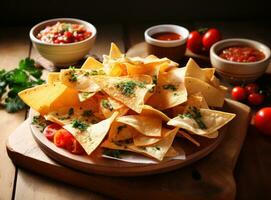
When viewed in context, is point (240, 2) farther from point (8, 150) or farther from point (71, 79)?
point (8, 150)

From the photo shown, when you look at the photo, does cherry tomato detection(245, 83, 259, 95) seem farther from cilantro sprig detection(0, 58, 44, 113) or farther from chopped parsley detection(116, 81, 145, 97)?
cilantro sprig detection(0, 58, 44, 113)

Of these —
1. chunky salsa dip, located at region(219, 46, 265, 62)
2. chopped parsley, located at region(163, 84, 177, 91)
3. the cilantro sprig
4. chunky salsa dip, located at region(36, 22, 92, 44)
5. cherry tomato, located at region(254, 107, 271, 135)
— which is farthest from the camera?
chunky salsa dip, located at region(36, 22, 92, 44)

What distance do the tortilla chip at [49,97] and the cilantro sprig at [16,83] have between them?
0.29 m

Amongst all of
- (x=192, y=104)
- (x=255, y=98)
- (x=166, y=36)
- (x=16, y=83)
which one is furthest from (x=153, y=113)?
(x=166, y=36)

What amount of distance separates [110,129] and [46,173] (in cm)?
28

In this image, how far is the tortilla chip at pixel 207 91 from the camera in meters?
1.60

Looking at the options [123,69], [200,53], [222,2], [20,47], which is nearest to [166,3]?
[222,2]

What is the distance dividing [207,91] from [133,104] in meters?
0.32

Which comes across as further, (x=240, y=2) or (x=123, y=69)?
(x=240, y=2)

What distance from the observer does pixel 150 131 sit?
1.43 meters

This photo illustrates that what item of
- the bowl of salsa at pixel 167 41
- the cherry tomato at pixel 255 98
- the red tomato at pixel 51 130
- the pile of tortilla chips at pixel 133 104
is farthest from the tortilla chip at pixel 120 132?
the bowl of salsa at pixel 167 41

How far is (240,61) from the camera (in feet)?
6.61

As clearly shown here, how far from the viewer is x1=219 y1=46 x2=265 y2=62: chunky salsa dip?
6.64ft

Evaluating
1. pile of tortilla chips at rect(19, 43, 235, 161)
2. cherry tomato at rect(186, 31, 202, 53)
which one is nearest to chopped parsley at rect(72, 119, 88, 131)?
pile of tortilla chips at rect(19, 43, 235, 161)
